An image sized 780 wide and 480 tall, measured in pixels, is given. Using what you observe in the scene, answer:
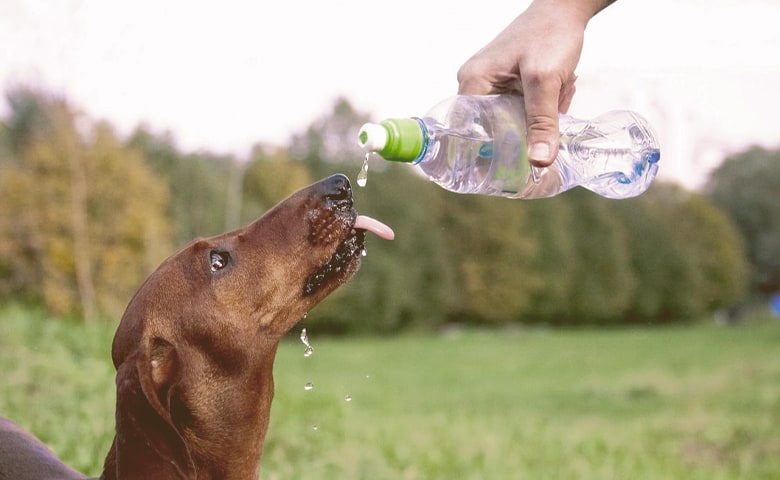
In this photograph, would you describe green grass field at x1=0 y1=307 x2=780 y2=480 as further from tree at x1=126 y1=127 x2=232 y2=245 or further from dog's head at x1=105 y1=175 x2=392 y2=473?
tree at x1=126 y1=127 x2=232 y2=245

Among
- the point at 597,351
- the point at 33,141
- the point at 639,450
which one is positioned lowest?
the point at 597,351

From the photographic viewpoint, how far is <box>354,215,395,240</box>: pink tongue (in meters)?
3.10

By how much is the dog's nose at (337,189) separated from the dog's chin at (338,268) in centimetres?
12

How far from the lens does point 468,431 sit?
30.6 ft

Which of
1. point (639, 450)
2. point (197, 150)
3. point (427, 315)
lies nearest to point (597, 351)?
point (427, 315)

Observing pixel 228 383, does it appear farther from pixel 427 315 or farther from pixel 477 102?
pixel 427 315

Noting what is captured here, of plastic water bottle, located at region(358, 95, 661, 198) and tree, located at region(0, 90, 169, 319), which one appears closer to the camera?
plastic water bottle, located at region(358, 95, 661, 198)

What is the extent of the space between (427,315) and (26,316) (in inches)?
1248

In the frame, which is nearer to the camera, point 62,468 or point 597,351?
point 62,468

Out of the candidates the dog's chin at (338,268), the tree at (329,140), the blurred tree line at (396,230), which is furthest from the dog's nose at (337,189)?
the tree at (329,140)

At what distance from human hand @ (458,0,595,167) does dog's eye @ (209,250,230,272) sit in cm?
104

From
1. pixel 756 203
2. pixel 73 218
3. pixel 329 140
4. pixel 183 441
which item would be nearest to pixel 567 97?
pixel 183 441

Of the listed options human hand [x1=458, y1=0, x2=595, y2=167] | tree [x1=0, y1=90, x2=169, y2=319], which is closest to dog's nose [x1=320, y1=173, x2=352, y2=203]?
human hand [x1=458, y1=0, x2=595, y2=167]

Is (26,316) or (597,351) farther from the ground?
(26,316)
